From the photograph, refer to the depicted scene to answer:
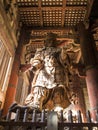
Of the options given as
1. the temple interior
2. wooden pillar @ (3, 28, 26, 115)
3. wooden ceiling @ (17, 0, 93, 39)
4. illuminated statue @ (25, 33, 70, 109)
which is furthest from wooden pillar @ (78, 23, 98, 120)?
wooden pillar @ (3, 28, 26, 115)

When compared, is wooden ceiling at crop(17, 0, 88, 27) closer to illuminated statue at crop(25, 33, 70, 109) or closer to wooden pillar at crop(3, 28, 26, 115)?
wooden pillar at crop(3, 28, 26, 115)

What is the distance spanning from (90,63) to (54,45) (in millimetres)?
1250

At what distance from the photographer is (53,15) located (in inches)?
232

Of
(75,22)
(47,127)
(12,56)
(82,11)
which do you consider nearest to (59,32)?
(75,22)

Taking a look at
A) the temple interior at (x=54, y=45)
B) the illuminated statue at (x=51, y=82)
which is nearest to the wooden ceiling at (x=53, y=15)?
the temple interior at (x=54, y=45)

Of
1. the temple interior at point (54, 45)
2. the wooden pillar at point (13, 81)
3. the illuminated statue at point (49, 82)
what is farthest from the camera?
the wooden pillar at point (13, 81)

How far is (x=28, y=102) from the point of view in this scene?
353 cm

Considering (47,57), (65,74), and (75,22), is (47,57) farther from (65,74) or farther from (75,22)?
(75,22)

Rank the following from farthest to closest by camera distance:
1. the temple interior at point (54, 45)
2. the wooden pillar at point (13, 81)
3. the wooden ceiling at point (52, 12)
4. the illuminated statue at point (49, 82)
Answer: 1. the wooden ceiling at point (52, 12)
2. the wooden pillar at point (13, 81)
3. the temple interior at point (54, 45)
4. the illuminated statue at point (49, 82)

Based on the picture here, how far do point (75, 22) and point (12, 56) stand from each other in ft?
9.14

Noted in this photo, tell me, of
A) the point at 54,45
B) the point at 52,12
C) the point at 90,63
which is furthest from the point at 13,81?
the point at 52,12

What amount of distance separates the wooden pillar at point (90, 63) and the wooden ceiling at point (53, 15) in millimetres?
468

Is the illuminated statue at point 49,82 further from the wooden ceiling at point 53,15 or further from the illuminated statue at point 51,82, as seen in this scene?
the wooden ceiling at point 53,15

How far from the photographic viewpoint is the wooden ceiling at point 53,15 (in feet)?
18.0
